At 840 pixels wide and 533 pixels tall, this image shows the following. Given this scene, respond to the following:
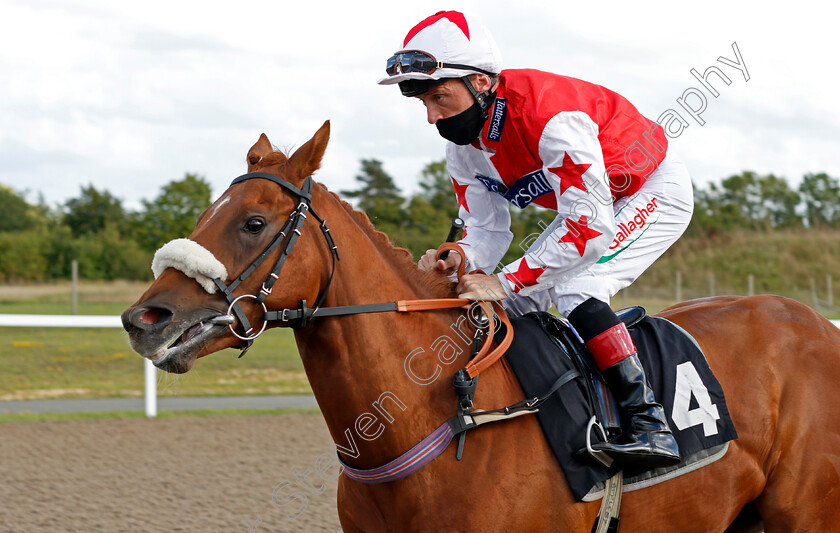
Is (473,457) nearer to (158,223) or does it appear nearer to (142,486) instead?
(142,486)

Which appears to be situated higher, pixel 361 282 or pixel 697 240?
pixel 697 240

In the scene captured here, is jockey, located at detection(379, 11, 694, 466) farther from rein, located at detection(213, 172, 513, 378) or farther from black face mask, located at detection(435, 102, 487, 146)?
rein, located at detection(213, 172, 513, 378)

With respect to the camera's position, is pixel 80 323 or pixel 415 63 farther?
pixel 80 323

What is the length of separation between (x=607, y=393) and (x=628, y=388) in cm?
9

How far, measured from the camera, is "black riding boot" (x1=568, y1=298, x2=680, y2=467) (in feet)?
8.69

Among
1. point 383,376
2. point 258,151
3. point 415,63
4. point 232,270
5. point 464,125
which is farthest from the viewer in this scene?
point 464,125

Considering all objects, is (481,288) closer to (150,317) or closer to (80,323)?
(150,317)

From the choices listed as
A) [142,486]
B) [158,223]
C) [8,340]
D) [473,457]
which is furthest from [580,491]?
[158,223]

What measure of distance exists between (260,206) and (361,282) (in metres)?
0.42

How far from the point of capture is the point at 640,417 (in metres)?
2.69

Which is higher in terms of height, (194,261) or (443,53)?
(443,53)

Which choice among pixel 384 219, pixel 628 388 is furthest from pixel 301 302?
pixel 384 219

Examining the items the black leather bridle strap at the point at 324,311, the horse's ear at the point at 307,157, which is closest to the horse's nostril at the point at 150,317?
the black leather bridle strap at the point at 324,311

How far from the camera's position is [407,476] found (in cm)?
243
